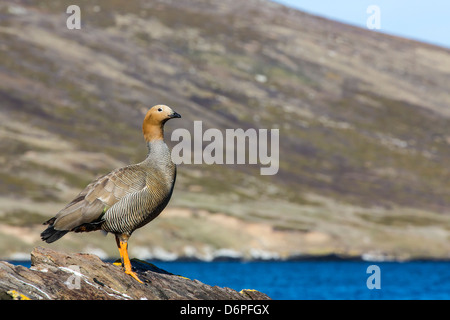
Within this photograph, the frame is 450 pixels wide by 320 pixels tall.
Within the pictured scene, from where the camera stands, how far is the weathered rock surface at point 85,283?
13.8 metres

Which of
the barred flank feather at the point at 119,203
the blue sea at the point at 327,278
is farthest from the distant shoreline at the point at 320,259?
the barred flank feather at the point at 119,203

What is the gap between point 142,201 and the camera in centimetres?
1620

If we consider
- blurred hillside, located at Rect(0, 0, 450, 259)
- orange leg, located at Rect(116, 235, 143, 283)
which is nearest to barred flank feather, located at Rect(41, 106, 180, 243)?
orange leg, located at Rect(116, 235, 143, 283)

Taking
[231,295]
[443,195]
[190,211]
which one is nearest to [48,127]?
[190,211]

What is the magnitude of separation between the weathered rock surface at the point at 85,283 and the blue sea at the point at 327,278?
5442cm

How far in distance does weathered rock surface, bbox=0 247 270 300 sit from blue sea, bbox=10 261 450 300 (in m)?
54.4

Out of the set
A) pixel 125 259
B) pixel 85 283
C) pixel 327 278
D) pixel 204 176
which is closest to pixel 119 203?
pixel 125 259

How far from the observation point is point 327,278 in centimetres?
10419

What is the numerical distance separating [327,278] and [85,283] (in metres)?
92.1

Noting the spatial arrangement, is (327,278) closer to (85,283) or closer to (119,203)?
(119,203)

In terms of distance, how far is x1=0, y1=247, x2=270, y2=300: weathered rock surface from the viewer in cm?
1376

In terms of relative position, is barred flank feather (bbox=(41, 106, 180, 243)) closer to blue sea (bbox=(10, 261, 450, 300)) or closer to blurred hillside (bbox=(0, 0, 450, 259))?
blue sea (bbox=(10, 261, 450, 300))

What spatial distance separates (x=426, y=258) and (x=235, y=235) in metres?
34.7

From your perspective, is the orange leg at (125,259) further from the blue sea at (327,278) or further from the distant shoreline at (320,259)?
the distant shoreline at (320,259)
